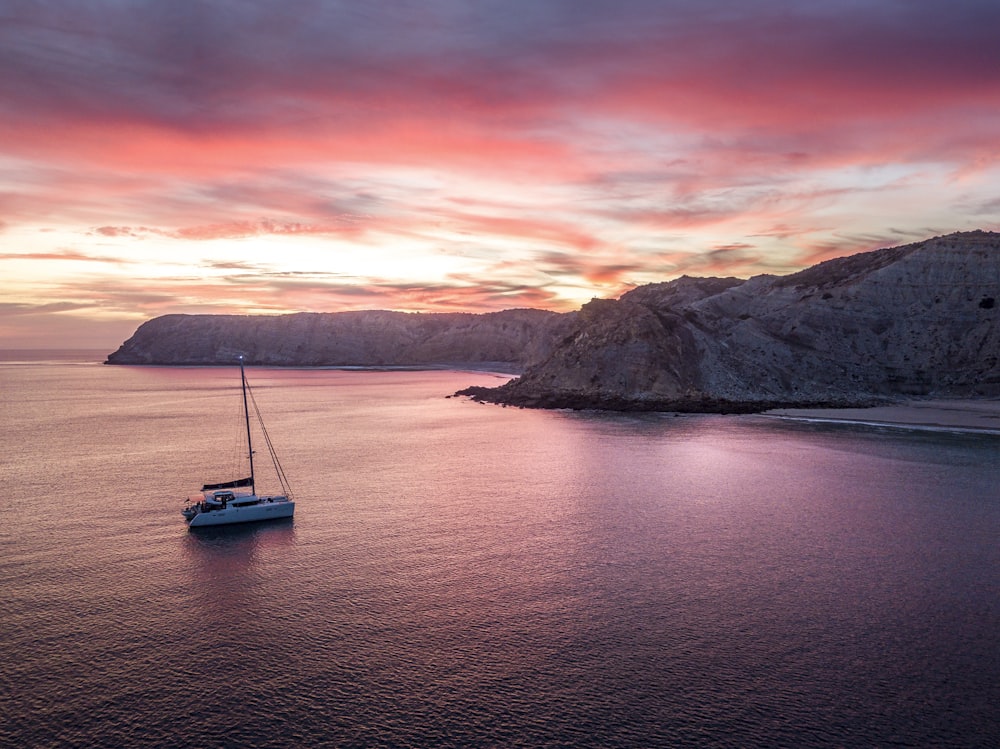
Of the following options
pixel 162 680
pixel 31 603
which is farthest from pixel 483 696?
pixel 31 603

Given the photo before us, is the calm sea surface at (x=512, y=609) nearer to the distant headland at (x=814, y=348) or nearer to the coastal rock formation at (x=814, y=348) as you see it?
the distant headland at (x=814, y=348)

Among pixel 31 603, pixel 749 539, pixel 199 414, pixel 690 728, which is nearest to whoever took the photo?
pixel 690 728

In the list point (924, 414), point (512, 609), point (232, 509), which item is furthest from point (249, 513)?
point (924, 414)

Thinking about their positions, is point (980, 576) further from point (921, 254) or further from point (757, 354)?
point (921, 254)

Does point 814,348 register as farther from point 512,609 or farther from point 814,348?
point 512,609

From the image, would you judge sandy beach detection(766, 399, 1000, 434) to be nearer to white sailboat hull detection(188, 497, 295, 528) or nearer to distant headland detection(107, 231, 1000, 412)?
distant headland detection(107, 231, 1000, 412)
